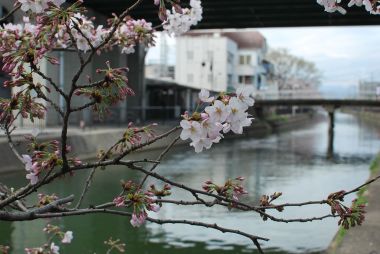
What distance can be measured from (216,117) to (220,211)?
1110 centimetres

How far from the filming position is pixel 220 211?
13234mm

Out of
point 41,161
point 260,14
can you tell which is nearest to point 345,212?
point 41,161

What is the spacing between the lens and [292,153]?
32562 millimetres

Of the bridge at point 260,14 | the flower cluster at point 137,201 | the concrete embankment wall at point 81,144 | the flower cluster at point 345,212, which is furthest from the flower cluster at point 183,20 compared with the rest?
the bridge at point 260,14

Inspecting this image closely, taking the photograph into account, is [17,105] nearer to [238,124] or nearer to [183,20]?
[238,124]

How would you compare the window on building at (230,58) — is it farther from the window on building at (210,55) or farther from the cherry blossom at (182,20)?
the cherry blossom at (182,20)

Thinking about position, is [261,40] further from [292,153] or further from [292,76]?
[292,153]

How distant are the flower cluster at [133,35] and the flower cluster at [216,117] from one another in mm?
1790

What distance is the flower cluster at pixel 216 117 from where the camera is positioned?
2.33 metres

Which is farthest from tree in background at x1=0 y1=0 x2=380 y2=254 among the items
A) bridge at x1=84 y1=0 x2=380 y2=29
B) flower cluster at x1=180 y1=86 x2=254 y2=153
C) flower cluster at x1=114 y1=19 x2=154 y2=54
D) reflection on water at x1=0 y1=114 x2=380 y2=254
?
bridge at x1=84 y1=0 x2=380 y2=29

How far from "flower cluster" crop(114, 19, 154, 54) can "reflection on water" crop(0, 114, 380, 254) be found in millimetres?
6300

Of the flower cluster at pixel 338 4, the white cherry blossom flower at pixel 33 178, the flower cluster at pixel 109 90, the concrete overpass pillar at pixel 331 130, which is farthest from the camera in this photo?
the concrete overpass pillar at pixel 331 130

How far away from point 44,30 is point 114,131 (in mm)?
25386

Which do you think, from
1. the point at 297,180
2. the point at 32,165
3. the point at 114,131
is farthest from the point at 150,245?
the point at 114,131
